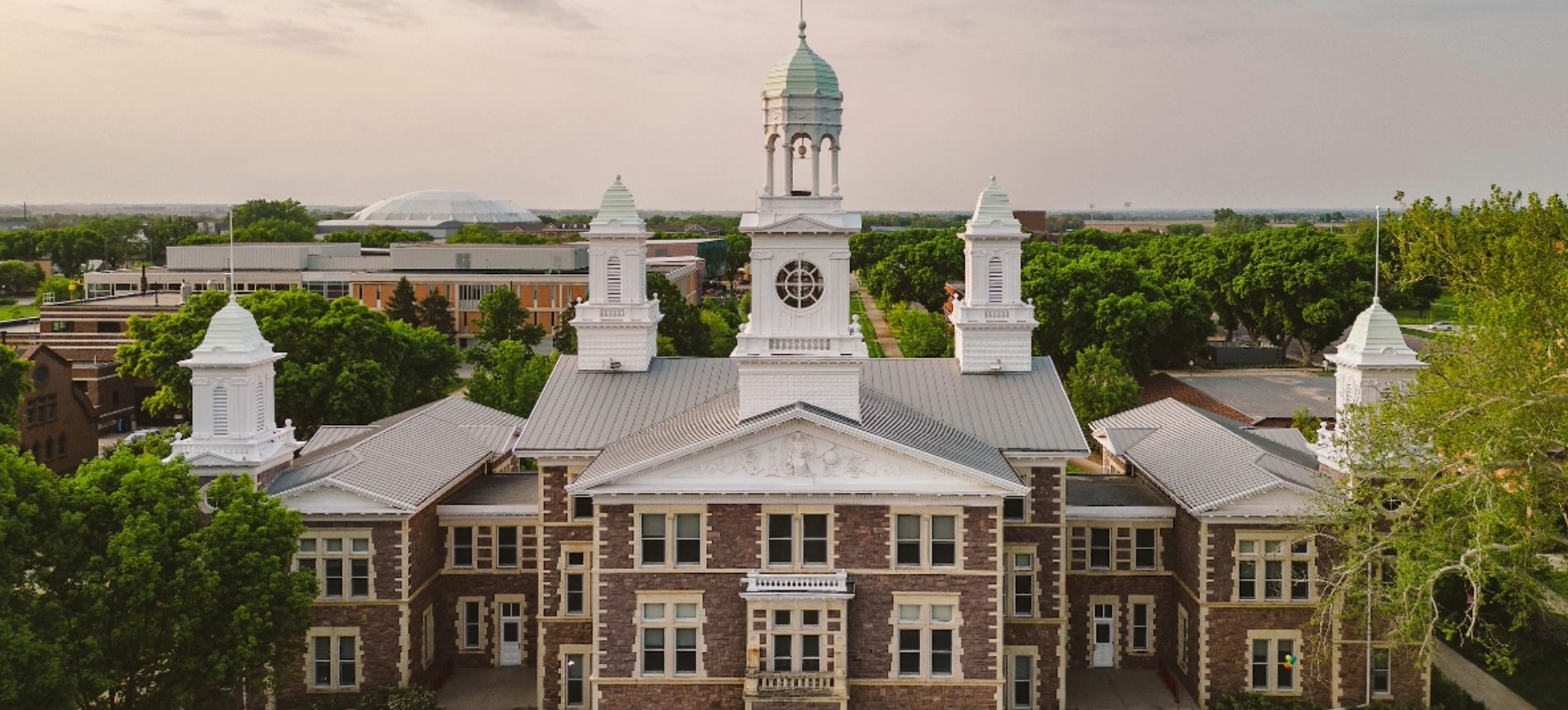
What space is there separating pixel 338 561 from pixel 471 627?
4822 mm

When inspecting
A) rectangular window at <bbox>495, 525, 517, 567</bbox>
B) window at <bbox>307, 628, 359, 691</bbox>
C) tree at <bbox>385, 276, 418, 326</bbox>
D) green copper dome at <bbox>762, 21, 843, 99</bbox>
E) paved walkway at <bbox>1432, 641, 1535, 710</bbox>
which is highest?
green copper dome at <bbox>762, 21, 843, 99</bbox>

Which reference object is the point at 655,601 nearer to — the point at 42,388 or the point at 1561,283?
the point at 1561,283

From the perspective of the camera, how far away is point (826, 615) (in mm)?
31359

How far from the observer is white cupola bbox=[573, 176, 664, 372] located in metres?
40.9

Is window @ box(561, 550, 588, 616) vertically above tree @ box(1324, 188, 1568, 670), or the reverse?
tree @ box(1324, 188, 1568, 670)

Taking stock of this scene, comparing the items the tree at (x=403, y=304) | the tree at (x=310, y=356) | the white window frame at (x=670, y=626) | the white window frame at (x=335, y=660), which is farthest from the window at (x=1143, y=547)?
the tree at (x=403, y=304)

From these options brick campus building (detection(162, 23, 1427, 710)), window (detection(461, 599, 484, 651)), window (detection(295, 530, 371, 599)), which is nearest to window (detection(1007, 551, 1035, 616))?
brick campus building (detection(162, 23, 1427, 710))

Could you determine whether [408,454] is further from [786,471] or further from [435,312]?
[435,312]

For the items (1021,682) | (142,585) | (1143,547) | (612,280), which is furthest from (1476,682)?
(142,585)

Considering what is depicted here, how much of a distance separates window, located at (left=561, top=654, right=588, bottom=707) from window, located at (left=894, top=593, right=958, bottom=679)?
9.13 meters

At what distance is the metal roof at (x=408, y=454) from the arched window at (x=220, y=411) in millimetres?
2024

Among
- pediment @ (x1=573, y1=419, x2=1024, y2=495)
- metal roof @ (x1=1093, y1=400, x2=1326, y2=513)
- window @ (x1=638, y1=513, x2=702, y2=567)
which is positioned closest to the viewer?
pediment @ (x1=573, y1=419, x2=1024, y2=495)

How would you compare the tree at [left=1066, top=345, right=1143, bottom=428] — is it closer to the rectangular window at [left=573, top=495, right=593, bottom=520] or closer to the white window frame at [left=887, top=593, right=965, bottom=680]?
the white window frame at [left=887, top=593, right=965, bottom=680]

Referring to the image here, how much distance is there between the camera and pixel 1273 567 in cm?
3484
